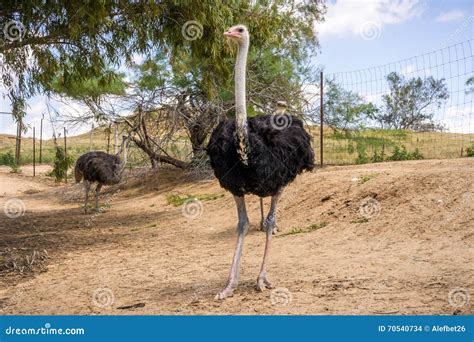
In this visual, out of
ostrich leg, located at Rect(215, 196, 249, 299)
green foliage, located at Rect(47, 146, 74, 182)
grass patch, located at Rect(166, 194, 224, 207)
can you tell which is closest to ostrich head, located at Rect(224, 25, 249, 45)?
ostrich leg, located at Rect(215, 196, 249, 299)

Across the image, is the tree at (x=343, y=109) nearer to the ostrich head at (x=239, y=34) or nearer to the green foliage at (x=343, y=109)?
the green foliage at (x=343, y=109)

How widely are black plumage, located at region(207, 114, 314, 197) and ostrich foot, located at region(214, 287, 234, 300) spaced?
2.87 feet

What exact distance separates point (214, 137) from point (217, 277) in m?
1.58

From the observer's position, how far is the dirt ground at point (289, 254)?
15.7ft

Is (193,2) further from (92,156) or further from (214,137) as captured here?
(92,156)

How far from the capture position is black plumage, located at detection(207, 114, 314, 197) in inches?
197

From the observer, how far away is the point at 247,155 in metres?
4.96

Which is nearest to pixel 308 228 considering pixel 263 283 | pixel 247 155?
pixel 263 283

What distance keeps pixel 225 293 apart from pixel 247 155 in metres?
1.24

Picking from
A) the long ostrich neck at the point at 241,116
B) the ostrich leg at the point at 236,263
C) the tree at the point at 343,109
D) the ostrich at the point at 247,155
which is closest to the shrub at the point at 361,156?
the tree at the point at 343,109

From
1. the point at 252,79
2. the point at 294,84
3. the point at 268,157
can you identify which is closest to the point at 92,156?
the point at 252,79

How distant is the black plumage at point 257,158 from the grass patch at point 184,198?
685 centimetres

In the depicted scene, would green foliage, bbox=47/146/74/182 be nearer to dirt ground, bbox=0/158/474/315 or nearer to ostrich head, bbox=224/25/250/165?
dirt ground, bbox=0/158/474/315

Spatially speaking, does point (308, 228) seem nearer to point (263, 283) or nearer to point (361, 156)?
point (263, 283)
